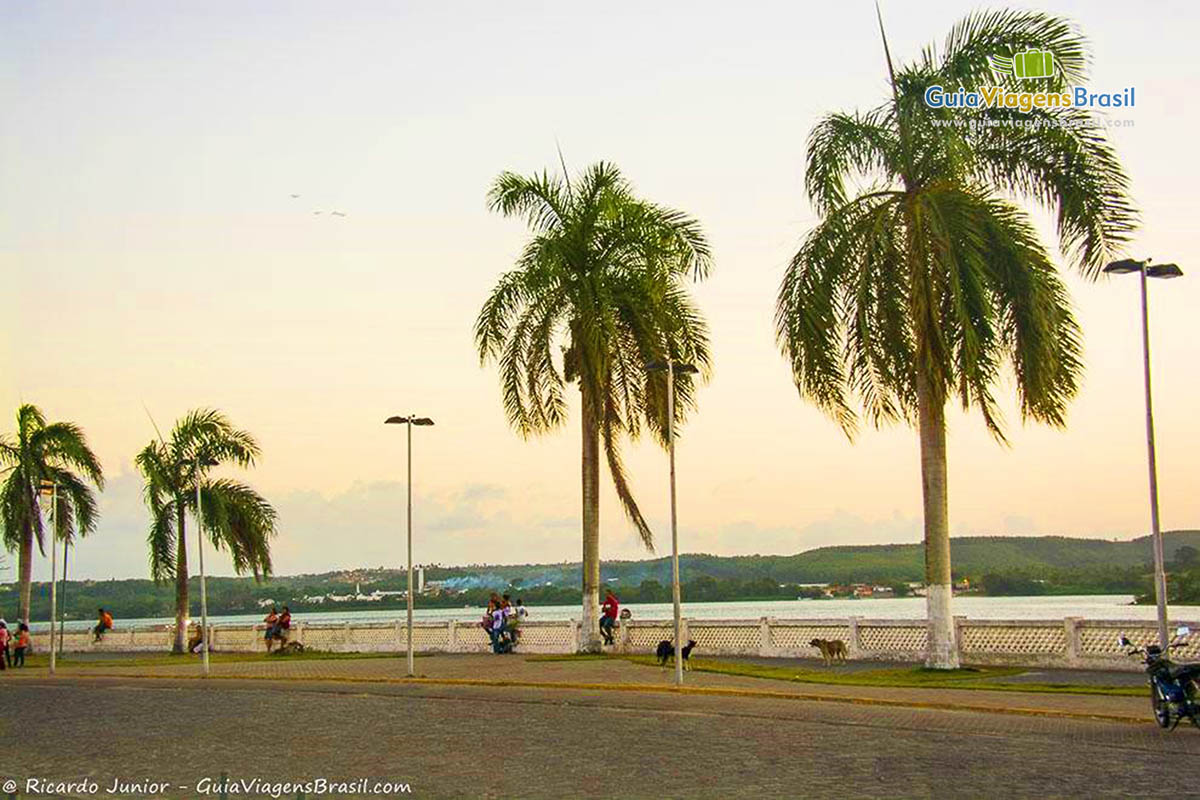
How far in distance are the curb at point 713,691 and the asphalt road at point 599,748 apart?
20.4 inches

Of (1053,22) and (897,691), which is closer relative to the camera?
(897,691)

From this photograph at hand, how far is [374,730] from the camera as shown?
874 inches

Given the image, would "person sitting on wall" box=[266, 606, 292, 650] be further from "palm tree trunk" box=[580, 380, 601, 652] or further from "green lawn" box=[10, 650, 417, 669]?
"palm tree trunk" box=[580, 380, 601, 652]

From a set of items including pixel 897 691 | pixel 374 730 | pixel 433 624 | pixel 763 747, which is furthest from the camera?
pixel 433 624

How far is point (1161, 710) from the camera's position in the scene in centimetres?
1955

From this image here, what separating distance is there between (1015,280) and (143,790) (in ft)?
66.1

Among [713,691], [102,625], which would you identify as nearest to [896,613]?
[102,625]

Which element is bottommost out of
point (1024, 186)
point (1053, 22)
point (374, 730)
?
point (374, 730)

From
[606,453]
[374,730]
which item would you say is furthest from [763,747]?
[606,453]

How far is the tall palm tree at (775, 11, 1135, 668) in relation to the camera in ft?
94.1

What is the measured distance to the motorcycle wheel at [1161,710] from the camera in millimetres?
19438

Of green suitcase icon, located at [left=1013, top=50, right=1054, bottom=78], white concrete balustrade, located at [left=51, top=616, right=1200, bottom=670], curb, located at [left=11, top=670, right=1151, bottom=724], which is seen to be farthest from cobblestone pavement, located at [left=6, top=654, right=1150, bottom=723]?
green suitcase icon, located at [left=1013, top=50, right=1054, bottom=78]

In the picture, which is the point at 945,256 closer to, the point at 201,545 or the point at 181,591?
the point at 201,545

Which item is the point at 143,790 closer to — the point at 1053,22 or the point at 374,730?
the point at 374,730
